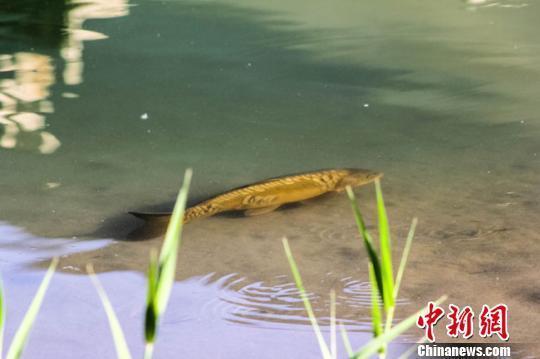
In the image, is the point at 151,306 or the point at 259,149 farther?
the point at 259,149

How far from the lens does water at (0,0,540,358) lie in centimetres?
316

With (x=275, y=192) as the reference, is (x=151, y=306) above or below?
above

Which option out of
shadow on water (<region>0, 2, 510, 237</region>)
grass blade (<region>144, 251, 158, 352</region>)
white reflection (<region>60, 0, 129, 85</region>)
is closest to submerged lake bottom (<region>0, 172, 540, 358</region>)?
shadow on water (<region>0, 2, 510, 237</region>)

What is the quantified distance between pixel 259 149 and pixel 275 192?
34.7 inches

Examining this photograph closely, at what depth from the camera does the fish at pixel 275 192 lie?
380 cm

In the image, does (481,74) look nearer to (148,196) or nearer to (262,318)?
(148,196)

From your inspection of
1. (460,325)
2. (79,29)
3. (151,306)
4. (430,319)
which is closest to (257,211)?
(460,325)

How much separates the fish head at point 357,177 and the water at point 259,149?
86 mm

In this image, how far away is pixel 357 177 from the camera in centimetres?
414

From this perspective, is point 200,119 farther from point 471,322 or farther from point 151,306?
point 151,306

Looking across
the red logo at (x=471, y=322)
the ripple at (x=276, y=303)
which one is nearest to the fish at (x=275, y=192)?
the ripple at (x=276, y=303)

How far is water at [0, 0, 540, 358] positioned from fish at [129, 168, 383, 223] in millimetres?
62

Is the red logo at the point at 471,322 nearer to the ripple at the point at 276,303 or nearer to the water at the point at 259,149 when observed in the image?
the water at the point at 259,149

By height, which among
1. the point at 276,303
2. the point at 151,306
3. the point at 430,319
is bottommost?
the point at 276,303
